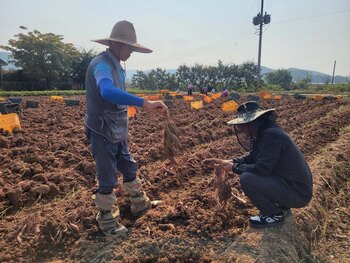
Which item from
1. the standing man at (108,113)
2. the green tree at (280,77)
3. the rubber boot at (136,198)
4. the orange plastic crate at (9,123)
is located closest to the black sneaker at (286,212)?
the rubber boot at (136,198)

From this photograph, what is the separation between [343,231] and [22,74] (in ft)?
123

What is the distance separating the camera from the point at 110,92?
2557mm

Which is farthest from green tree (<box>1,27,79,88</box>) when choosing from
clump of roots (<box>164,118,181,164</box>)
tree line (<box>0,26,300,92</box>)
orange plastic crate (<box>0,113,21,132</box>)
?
clump of roots (<box>164,118,181,164</box>)

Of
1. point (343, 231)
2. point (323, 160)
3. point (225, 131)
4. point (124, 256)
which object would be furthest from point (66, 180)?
point (225, 131)

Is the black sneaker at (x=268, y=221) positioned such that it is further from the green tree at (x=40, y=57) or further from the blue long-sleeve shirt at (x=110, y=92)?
the green tree at (x=40, y=57)

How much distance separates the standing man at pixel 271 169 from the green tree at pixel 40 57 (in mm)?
36016

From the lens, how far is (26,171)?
15.0 ft

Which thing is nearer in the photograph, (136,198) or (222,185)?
(222,185)

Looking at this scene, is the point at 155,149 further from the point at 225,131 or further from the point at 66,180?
the point at 225,131

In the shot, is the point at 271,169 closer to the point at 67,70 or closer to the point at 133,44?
the point at 133,44

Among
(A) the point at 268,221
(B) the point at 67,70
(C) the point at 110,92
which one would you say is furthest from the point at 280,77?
(C) the point at 110,92

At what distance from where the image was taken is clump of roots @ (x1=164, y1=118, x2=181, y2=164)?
3586 millimetres

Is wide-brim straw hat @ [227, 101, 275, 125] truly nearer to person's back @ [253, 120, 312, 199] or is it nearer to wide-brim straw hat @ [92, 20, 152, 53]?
person's back @ [253, 120, 312, 199]

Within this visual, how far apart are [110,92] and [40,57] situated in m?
37.0
